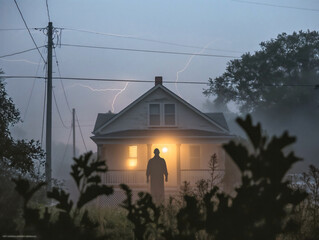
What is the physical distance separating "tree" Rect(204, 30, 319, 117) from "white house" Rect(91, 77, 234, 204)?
2277 centimetres

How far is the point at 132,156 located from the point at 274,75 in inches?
1119

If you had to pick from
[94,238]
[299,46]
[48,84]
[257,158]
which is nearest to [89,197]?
[94,238]

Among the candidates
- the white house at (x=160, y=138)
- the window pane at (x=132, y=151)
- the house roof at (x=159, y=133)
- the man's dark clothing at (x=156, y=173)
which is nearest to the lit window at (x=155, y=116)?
the white house at (x=160, y=138)

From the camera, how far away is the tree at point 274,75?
49438 millimetres

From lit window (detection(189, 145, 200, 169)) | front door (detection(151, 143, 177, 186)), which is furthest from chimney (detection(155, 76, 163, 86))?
A: lit window (detection(189, 145, 200, 169))

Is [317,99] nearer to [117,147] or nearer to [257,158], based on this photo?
[117,147]

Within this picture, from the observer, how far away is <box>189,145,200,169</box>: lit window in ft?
90.4

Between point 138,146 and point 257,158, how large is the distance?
25764 millimetres

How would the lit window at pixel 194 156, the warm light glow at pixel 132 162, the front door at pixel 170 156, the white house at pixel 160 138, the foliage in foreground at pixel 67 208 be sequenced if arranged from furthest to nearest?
the lit window at pixel 194 156, the warm light glow at pixel 132 162, the front door at pixel 170 156, the white house at pixel 160 138, the foliage in foreground at pixel 67 208

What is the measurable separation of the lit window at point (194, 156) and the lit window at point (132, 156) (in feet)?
Result: 10.1

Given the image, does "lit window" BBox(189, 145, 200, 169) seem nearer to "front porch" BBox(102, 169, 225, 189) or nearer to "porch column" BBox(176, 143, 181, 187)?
"front porch" BBox(102, 169, 225, 189)

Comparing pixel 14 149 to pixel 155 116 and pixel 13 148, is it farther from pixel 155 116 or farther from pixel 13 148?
pixel 155 116

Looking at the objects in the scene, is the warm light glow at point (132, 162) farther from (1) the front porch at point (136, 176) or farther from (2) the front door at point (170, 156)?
(1) the front porch at point (136, 176)

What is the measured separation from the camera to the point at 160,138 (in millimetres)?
26125
